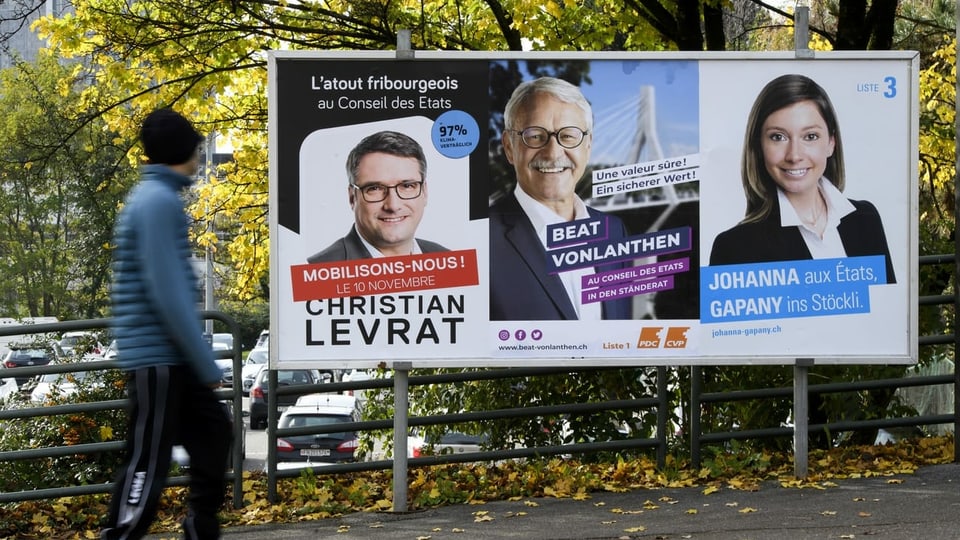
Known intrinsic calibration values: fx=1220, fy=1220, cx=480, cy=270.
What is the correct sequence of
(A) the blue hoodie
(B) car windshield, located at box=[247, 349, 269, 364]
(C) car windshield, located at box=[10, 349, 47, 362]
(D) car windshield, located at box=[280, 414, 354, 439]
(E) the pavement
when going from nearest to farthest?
(A) the blue hoodie, (E) the pavement, (C) car windshield, located at box=[10, 349, 47, 362], (D) car windshield, located at box=[280, 414, 354, 439], (B) car windshield, located at box=[247, 349, 269, 364]

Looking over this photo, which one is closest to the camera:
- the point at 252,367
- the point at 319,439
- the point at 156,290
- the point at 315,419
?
the point at 156,290

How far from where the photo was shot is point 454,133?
720cm

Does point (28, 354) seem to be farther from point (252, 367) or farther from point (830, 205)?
point (252, 367)

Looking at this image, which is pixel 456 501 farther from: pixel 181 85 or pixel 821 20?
pixel 821 20

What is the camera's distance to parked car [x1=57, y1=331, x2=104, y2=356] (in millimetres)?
7562

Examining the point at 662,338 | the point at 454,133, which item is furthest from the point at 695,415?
the point at 454,133

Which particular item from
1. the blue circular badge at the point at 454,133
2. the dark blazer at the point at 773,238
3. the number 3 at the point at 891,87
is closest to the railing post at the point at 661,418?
the dark blazer at the point at 773,238

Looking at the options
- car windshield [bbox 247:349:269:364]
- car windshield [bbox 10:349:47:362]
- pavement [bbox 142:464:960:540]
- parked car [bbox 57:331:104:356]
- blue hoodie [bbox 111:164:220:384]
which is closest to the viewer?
blue hoodie [bbox 111:164:220:384]

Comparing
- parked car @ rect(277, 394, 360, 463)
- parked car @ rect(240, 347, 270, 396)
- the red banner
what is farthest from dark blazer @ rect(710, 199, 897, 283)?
parked car @ rect(240, 347, 270, 396)

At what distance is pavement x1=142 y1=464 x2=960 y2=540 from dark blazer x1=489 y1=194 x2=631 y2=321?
3.82ft

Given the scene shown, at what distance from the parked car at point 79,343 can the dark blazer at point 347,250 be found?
1.55 meters

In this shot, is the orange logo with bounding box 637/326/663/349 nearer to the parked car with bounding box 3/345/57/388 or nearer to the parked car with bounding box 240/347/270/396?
the parked car with bounding box 3/345/57/388

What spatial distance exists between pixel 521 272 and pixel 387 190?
931mm

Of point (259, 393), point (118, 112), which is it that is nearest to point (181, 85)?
point (118, 112)
